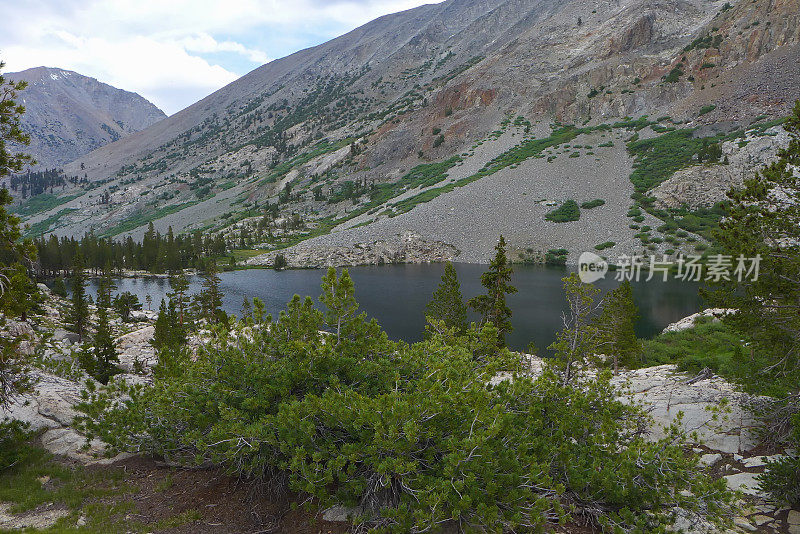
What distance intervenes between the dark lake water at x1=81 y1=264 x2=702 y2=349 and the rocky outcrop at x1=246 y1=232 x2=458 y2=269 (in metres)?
3.87

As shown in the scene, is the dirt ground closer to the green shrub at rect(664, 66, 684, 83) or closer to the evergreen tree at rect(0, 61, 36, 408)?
the evergreen tree at rect(0, 61, 36, 408)

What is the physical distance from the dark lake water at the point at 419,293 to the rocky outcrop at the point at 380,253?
3.87 metres

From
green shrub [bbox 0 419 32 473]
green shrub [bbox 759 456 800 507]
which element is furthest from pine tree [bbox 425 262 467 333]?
green shrub [bbox 0 419 32 473]

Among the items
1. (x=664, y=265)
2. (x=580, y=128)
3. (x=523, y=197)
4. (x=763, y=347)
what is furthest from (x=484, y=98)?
(x=763, y=347)

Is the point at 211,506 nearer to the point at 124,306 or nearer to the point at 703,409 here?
the point at 703,409

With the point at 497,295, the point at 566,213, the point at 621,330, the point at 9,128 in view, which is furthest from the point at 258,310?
the point at 566,213

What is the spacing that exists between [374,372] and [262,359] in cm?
256

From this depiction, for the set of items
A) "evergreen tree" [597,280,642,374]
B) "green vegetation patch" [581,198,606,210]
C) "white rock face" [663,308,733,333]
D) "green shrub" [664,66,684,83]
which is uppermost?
"green shrub" [664,66,684,83]

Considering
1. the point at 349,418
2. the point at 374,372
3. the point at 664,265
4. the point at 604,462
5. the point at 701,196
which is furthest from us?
the point at 701,196

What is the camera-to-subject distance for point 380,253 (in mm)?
82438

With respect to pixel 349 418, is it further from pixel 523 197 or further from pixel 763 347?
pixel 523 197

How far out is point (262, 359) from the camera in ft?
30.7

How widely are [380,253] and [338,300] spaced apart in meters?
73.2

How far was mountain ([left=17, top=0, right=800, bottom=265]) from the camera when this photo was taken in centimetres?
7731
